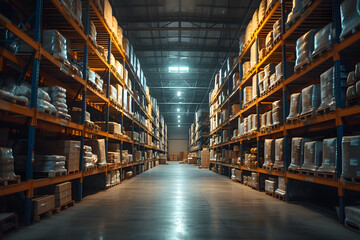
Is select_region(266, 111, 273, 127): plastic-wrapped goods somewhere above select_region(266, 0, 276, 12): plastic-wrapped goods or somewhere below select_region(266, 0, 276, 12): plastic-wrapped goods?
below

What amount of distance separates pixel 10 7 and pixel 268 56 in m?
6.20

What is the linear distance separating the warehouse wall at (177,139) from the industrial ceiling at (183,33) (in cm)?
2081

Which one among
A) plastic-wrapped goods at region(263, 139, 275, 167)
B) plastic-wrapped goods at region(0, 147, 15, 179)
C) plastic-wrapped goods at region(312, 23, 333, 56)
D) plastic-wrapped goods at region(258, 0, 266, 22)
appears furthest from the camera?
plastic-wrapped goods at region(258, 0, 266, 22)

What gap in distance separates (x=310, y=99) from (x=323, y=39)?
3.68 feet

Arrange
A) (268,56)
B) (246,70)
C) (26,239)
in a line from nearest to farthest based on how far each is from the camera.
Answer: (26,239), (268,56), (246,70)

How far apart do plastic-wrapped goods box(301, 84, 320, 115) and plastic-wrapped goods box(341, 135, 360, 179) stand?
4.17 feet

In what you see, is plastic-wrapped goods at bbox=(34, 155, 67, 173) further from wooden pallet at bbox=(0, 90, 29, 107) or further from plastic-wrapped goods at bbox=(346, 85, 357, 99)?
plastic-wrapped goods at bbox=(346, 85, 357, 99)

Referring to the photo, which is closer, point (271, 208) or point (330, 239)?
point (330, 239)

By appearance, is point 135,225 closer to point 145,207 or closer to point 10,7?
point 145,207

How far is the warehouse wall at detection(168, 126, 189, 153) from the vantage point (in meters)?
46.0

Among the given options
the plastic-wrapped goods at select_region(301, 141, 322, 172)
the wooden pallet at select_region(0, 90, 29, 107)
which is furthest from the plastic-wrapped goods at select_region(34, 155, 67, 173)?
the plastic-wrapped goods at select_region(301, 141, 322, 172)

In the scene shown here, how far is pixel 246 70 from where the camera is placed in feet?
33.2

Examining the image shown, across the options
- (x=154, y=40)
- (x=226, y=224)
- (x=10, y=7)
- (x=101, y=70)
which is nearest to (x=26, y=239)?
(x=226, y=224)

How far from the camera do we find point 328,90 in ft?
15.5
